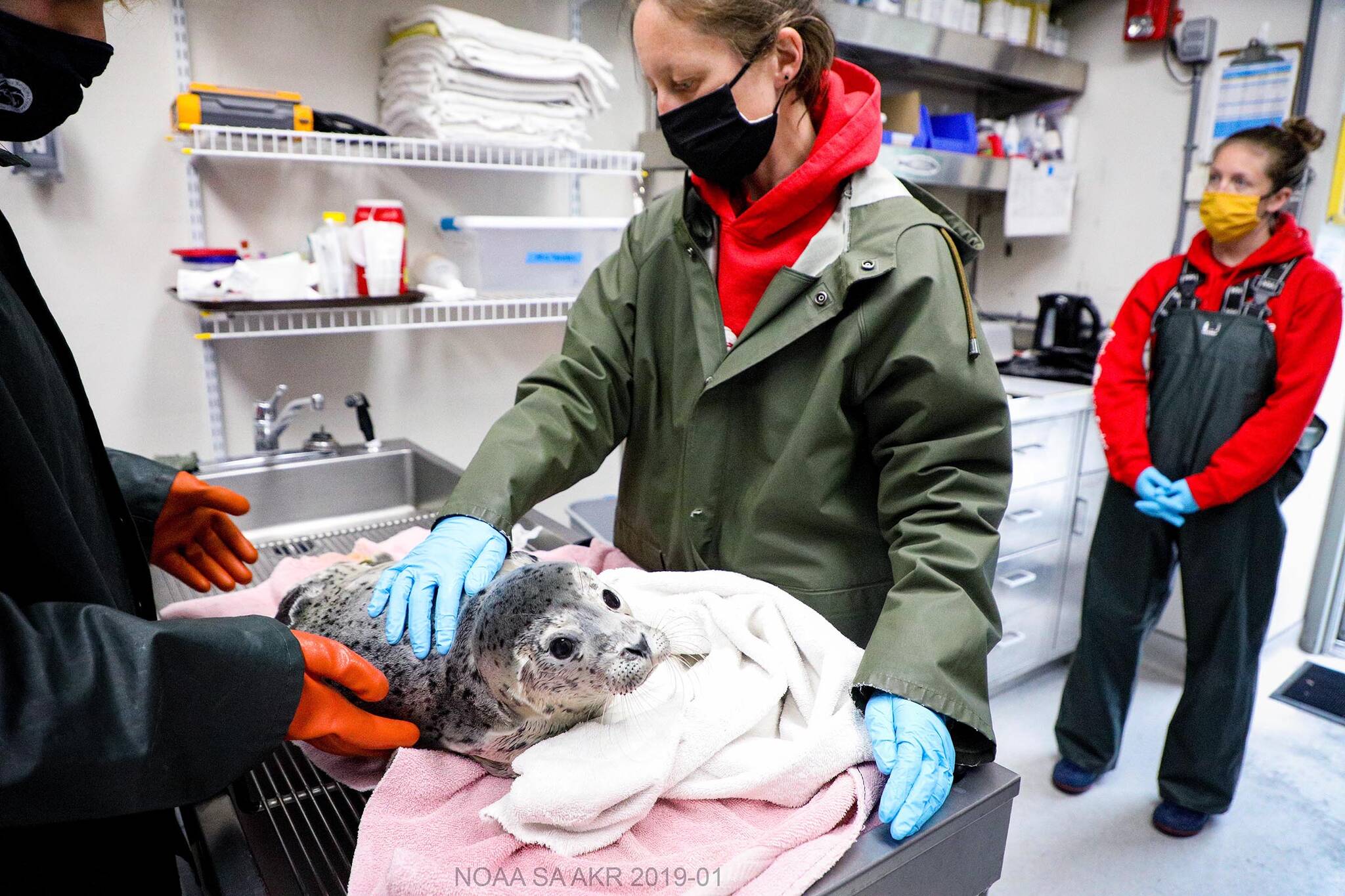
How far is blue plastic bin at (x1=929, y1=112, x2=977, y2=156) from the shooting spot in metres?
3.12

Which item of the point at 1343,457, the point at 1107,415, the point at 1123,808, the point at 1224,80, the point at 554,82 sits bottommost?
the point at 1123,808

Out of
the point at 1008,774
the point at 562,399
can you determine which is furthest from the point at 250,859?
the point at 1008,774

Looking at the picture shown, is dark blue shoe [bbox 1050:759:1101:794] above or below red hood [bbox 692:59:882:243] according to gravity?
below

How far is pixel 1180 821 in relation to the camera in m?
2.25

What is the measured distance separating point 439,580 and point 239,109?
1489mm

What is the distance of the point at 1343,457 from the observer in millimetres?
3016

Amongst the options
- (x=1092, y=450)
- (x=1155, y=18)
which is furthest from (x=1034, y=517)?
(x=1155, y=18)

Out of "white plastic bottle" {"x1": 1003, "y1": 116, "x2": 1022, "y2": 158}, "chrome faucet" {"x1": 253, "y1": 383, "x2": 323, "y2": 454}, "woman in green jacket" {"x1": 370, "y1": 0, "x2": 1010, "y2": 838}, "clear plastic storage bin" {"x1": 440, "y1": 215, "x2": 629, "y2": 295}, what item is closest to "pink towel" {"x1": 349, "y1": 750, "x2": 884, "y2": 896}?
"woman in green jacket" {"x1": 370, "y1": 0, "x2": 1010, "y2": 838}

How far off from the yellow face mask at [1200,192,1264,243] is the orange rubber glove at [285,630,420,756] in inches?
88.1

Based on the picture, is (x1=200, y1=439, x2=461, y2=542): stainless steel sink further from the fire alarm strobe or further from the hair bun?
the fire alarm strobe

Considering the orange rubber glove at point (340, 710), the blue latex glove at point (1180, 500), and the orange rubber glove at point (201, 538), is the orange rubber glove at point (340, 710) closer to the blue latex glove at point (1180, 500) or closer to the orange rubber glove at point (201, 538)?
the orange rubber glove at point (201, 538)

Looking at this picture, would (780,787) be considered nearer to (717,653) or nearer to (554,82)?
(717,653)

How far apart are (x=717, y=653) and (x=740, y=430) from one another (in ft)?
1.10

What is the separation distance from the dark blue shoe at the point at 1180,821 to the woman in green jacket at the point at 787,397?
1707 millimetres
